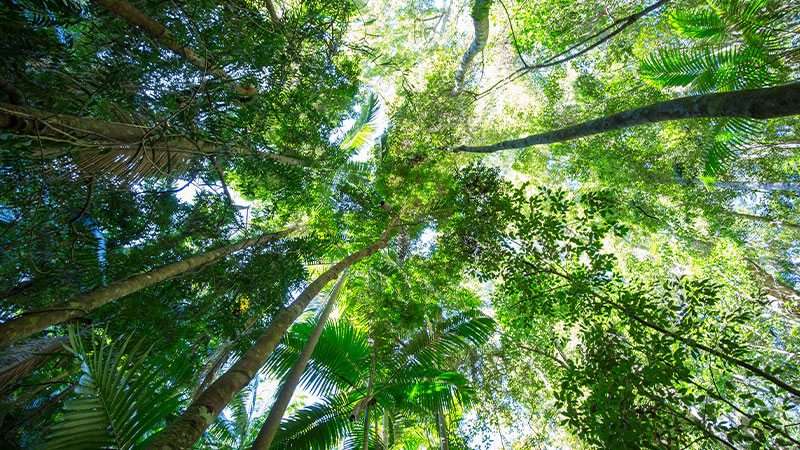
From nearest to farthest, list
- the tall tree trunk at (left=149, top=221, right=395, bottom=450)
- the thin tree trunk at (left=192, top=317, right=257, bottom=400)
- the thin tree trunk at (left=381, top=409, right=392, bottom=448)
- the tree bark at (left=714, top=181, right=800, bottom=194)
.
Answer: the tall tree trunk at (left=149, top=221, right=395, bottom=450)
the thin tree trunk at (left=192, top=317, right=257, bottom=400)
the thin tree trunk at (left=381, top=409, right=392, bottom=448)
the tree bark at (left=714, top=181, right=800, bottom=194)

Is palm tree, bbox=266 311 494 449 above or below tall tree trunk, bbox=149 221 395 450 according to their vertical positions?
below

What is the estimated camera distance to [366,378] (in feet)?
21.6

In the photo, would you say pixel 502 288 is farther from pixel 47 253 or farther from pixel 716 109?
pixel 47 253

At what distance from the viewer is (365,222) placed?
789 centimetres

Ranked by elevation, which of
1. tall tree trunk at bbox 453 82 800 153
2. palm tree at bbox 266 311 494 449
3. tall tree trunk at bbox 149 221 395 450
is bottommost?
palm tree at bbox 266 311 494 449

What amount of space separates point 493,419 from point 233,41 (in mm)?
8649

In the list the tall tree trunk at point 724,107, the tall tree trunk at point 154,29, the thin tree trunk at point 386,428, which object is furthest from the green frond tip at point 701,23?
the thin tree trunk at point 386,428

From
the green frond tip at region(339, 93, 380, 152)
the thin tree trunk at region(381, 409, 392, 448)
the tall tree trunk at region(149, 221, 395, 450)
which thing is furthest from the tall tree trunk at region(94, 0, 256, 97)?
the thin tree trunk at region(381, 409, 392, 448)

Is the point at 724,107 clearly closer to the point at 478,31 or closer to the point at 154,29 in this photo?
the point at 154,29

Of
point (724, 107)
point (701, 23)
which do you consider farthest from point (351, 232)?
point (701, 23)

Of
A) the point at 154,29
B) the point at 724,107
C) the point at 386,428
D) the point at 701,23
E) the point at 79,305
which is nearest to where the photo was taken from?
the point at 724,107

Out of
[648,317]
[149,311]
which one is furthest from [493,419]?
[149,311]

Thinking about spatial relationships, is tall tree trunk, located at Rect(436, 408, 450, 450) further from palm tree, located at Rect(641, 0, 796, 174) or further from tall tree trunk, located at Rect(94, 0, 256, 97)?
palm tree, located at Rect(641, 0, 796, 174)

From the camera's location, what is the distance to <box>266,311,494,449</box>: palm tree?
5.75 meters
